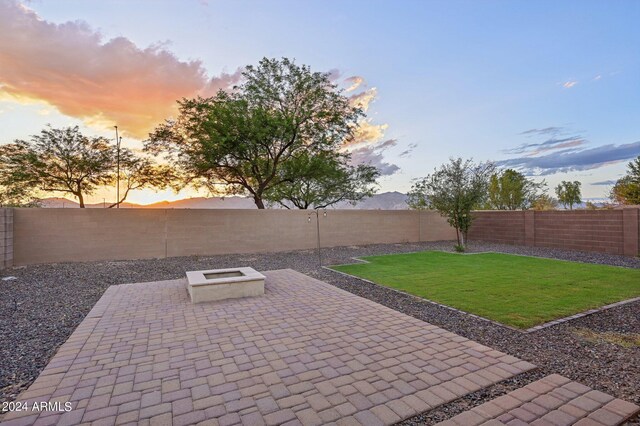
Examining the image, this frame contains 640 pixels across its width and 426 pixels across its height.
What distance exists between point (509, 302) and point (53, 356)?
20.8ft

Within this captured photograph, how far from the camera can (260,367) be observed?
298cm

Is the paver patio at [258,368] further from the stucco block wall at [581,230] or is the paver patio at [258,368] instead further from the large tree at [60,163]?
the large tree at [60,163]

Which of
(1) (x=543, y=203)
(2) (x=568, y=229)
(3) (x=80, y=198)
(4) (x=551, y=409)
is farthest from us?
(1) (x=543, y=203)

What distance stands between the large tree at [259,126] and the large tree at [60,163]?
2.88m

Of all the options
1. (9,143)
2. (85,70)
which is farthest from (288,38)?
(9,143)

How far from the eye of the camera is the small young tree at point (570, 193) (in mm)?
38938

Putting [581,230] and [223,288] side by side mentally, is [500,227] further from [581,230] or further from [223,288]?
[223,288]

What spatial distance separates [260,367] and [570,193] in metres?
48.3

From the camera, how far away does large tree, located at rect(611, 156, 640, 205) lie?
23266 millimetres

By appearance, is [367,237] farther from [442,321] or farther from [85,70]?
[85,70]

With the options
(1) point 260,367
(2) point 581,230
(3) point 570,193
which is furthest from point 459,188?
(3) point 570,193

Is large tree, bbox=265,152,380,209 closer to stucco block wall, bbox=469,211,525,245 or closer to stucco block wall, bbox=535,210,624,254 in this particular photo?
stucco block wall, bbox=469,211,525,245

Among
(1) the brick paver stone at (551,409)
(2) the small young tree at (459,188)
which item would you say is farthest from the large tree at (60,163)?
(1) the brick paver stone at (551,409)

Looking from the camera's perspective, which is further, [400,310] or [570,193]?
[570,193]
